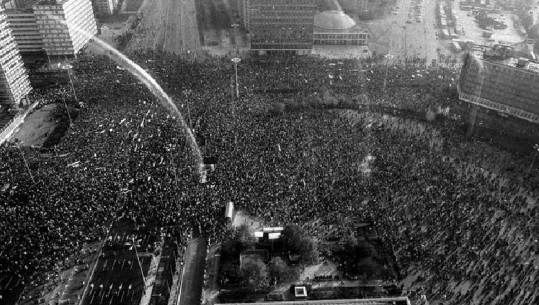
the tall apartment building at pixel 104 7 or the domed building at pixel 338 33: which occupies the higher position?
the tall apartment building at pixel 104 7

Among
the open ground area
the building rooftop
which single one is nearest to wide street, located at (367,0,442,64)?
the building rooftop

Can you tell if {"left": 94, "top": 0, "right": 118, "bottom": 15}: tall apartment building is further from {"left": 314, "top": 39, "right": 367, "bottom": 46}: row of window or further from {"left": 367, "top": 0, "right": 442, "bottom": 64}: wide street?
{"left": 367, "top": 0, "right": 442, "bottom": 64}: wide street

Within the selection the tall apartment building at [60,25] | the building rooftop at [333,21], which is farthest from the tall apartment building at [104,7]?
the building rooftop at [333,21]

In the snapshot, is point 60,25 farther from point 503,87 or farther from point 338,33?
point 503,87

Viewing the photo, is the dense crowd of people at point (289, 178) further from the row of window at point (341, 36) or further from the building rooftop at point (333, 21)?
the building rooftop at point (333, 21)

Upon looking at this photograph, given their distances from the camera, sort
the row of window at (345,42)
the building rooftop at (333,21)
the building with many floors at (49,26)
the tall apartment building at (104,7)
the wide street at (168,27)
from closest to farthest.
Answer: the building with many floors at (49,26), the row of window at (345,42), the wide street at (168,27), the building rooftop at (333,21), the tall apartment building at (104,7)

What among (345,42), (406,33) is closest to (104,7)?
(345,42)
